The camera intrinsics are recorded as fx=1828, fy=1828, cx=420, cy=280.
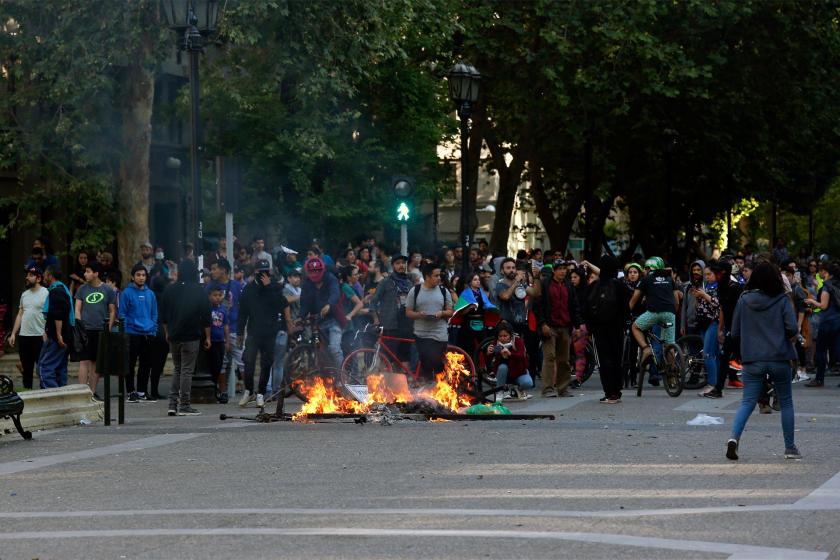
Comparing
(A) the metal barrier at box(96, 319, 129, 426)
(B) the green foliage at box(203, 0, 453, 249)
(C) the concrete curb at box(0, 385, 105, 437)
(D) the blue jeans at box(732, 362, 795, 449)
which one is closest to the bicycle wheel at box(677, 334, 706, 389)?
(C) the concrete curb at box(0, 385, 105, 437)

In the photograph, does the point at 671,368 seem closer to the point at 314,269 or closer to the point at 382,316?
the point at 382,316

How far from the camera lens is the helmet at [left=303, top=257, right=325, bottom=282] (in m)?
21.8

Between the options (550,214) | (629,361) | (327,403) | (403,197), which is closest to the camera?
(327,403)

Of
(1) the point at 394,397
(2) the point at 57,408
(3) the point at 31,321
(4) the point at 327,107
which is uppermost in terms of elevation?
(4) the point at 327,107

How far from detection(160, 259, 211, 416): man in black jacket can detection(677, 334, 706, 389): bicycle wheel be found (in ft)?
20.5

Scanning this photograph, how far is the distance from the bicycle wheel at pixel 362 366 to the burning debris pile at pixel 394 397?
0.47m

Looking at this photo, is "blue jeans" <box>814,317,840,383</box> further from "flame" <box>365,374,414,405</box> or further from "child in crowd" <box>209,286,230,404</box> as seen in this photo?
"flame" <box>365,374,414,405</box>

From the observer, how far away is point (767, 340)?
46.7ft

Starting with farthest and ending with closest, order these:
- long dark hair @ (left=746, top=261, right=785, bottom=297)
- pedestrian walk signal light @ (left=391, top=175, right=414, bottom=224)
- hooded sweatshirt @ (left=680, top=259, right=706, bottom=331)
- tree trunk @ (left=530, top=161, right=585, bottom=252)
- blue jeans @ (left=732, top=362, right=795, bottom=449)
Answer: tree trunk @ (left=530, top=161, right=585, bottom=252)
pedestrian walk signal light @ (left=391, top=175, right=414, bottom=224)
hooded sweatshirt @ (left=680, top=259, right=706, bottom=331)
long dark hair @ (left=746, top=261, right=785, bottom=297)
blue jeans @ (left=732, top=362, right=795, bottom=449)

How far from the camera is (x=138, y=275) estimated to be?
73.7ft

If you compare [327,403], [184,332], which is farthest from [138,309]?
[327,403]

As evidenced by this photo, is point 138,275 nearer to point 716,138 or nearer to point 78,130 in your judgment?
point 78,130

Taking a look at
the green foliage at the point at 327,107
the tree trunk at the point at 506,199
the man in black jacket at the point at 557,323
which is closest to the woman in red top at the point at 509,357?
the man in black jacket at the point at 557,323

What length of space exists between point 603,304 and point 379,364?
9.35 feet
